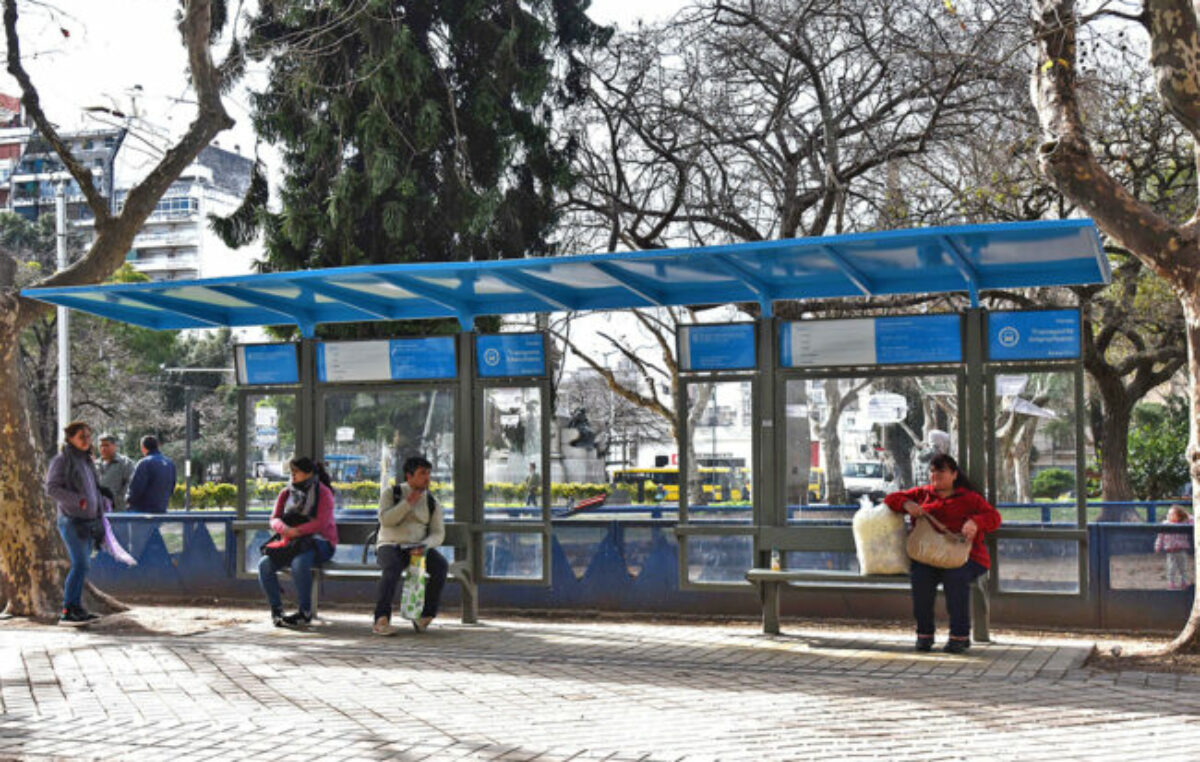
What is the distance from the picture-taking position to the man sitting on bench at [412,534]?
1177 centimetres

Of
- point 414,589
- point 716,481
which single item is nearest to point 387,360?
point 414,589

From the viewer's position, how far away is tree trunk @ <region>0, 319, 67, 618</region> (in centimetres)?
1310

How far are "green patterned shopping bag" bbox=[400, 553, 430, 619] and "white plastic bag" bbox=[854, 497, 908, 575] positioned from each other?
355cm

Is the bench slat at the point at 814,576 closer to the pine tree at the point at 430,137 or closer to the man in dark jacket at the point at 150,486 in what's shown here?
the man in dark jacket at the point at 150,486

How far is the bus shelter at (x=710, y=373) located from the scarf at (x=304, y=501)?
782 mm

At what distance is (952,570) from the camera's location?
10.4 meters

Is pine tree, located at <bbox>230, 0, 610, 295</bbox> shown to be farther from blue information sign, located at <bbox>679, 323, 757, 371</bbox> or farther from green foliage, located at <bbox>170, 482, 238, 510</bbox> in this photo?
green foliage, located at <bbox>170, 482, 238, 510</bbox>

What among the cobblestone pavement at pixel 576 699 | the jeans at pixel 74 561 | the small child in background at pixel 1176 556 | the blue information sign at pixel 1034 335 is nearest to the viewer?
the cobblestone pavement at pixel 576 699

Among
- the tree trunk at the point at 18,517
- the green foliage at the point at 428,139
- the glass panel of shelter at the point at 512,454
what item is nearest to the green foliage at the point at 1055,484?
the glass panel of shelter at the point at 512,454

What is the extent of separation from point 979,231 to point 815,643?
334 cm

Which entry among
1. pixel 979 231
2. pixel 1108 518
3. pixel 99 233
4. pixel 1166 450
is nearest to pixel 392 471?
pixel 99 233

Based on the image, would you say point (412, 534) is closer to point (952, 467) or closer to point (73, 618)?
point (73, 618)

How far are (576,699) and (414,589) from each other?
353 cm

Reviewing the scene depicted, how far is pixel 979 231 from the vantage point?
9.56 meters
